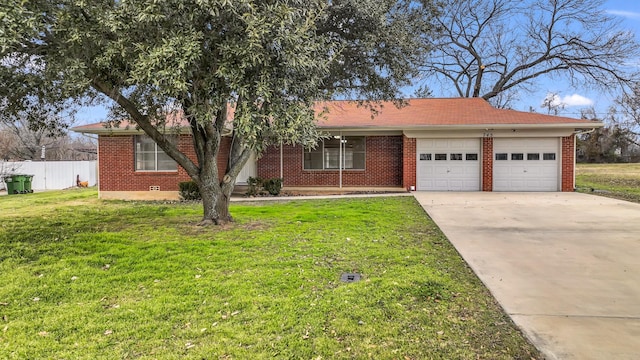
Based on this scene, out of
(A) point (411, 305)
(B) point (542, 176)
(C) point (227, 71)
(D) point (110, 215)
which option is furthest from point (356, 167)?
(A) point (411, 305)

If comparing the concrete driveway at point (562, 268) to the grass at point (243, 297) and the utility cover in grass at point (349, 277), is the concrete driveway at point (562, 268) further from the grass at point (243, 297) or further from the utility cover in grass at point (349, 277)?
the utility cover in grass at point (349, 277)

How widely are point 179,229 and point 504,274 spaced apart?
590cm

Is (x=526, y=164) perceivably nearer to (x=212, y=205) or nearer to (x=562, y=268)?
(x=562, y=268)

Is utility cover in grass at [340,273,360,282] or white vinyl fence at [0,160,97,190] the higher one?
white vinyl fence at [0,160,97,190]

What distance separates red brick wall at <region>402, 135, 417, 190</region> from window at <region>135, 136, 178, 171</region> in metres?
8.88

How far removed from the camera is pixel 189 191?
1365 cm

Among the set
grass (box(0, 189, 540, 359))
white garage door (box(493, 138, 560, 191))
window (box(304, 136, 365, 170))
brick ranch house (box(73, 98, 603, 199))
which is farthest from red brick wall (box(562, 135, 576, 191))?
grass (box(0, 189, 540, 359))

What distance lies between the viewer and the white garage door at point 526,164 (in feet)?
50.2

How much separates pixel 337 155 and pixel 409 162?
9.74 ft

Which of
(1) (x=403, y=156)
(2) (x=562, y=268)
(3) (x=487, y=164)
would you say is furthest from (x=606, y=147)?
(2) (x=562, y=268)

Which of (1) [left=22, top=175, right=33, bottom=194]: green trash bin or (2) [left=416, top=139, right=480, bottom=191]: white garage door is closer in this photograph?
(2) [left=416, top=139, right=480, bottom=191]: white garage door

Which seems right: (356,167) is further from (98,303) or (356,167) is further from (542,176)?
(98,303)

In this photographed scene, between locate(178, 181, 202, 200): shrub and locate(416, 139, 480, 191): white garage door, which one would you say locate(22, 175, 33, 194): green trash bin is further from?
locate(416, 139, 480, 191): white garage door

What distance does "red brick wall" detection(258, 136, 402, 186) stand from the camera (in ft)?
53.5
